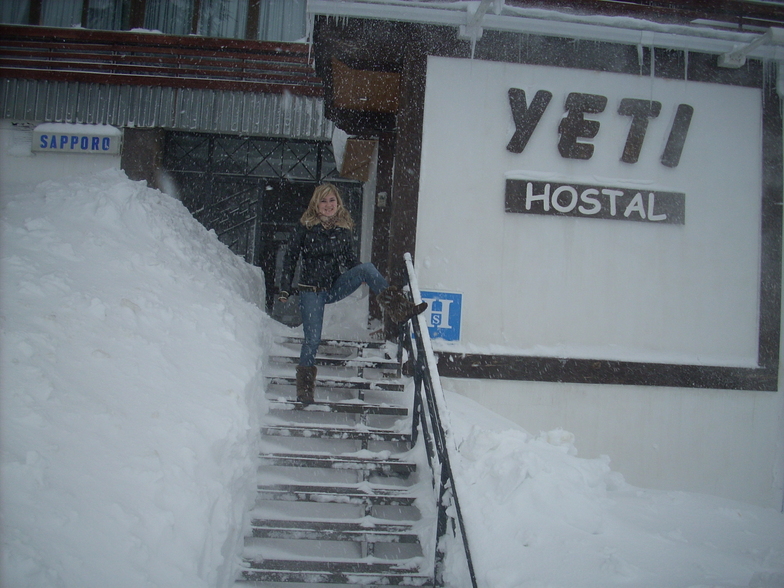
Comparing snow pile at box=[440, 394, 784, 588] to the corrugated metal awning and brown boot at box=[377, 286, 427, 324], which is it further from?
the corrugated metal awning

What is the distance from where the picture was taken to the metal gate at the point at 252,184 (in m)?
9.63

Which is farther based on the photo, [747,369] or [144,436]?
[747,369]

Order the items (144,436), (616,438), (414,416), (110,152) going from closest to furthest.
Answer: (144,436)
(414,416)
(616,438)
(110,152)

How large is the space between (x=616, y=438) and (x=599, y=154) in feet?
10.4

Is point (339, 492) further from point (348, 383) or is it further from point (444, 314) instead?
point (444, 314)

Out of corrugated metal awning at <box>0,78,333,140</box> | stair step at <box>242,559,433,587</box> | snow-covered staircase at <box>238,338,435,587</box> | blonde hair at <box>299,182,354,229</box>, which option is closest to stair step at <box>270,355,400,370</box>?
snow-covered staircase at <box>238,338,435,587</box>

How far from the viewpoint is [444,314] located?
551cm

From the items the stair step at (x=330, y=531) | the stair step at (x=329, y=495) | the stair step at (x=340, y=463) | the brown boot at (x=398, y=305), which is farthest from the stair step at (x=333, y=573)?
the brown boot at (x=398, y=305)

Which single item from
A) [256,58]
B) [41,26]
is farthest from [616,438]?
[41,26]

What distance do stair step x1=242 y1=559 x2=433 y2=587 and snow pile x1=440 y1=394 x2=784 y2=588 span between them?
0.34m

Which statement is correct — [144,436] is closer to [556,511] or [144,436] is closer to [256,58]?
[556,511]

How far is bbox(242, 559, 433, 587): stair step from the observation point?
336 cm

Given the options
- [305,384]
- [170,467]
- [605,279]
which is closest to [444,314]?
[305,384]

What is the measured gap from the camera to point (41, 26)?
29.6 ft
